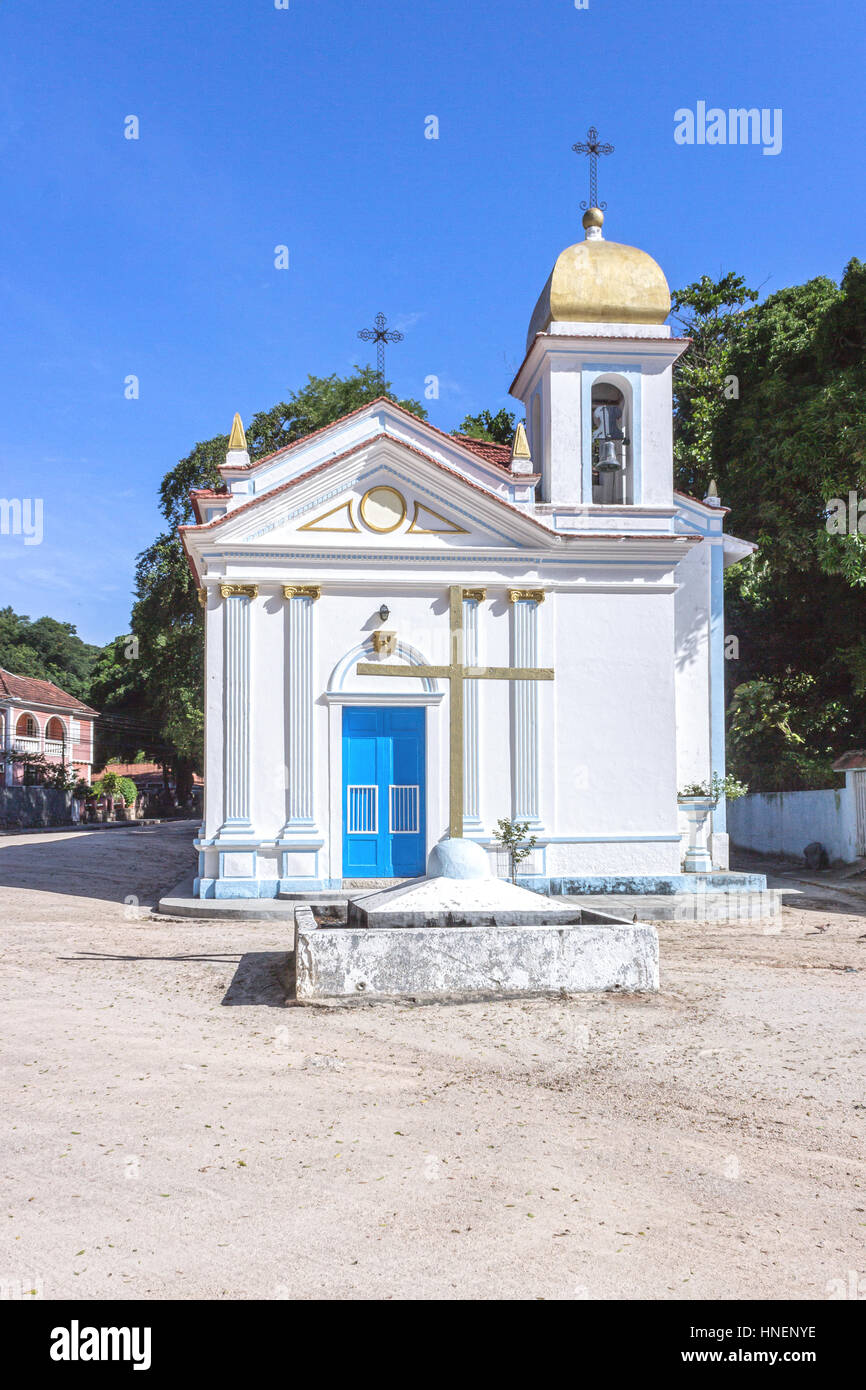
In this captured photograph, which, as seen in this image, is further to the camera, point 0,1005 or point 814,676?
point 814,676

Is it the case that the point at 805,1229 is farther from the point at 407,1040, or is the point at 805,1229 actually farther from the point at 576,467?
the point at 576,467

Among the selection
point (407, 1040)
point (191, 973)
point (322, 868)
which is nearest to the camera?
point (407, 1040)

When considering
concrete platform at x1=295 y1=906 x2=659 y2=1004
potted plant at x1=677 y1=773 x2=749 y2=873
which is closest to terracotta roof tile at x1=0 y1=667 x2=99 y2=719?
potted plant at x1=677 y1=773 x2=749 y2=873

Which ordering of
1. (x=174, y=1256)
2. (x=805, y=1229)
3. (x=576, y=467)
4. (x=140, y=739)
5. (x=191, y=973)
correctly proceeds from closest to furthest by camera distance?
(x=174, y=1256) < (x=805, y=1229) < (x=191, y=973) < (x=576, y=467) < (x=140, y=739)

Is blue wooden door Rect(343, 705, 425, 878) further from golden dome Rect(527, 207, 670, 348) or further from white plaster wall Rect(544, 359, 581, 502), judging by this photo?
golden dome Rect(527, 207, 670, 348)

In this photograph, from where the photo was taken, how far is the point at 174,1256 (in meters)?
3.62

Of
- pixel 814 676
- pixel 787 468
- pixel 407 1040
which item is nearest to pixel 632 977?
pixel 407 1040

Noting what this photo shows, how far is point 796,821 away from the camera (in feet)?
72.0

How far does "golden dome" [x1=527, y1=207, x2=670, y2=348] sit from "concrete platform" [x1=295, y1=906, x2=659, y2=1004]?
1033 cm

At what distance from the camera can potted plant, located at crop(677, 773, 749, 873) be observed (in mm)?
15117

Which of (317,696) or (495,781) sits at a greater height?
(317,696)

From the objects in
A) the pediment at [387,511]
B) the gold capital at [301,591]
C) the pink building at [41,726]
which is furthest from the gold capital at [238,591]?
the pink building at [41,726]

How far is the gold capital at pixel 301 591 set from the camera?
1407 centimetres

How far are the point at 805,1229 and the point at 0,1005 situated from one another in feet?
19.1
